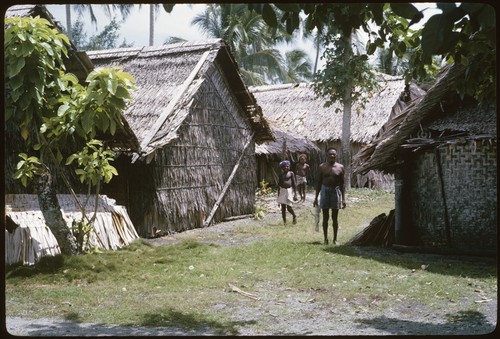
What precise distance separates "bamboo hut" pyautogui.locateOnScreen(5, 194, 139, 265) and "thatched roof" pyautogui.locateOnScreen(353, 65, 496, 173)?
397cm

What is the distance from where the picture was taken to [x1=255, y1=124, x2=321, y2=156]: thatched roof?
2073 centimetres

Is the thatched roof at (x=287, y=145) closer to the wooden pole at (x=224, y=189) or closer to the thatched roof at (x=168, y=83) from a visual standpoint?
the thatched roof at (x=168, y=83)

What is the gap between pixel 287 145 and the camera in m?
21.8

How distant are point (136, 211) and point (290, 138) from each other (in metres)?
11.5

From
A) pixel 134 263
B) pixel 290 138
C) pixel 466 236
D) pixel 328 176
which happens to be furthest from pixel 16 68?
pixel 290 138

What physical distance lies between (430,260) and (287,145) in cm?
1381

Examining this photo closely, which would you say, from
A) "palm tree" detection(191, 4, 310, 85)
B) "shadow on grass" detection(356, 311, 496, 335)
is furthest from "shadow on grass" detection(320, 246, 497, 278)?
"palm tree" detection(191, 4, 310, 85)

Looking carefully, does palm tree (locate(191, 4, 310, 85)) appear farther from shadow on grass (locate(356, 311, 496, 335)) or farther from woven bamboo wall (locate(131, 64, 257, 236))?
shadow on grass (locate(356, 311, 496, 335))

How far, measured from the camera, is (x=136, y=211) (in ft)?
37.7

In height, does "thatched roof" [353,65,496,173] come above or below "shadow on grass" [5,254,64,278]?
above

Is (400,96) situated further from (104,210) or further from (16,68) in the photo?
(16,68)

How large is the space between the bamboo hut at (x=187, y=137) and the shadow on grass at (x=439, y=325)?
6.34 m

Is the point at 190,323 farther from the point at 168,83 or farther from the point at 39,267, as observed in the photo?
the point at 168,83

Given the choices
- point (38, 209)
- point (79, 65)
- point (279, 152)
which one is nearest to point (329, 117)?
point (279, 152)
